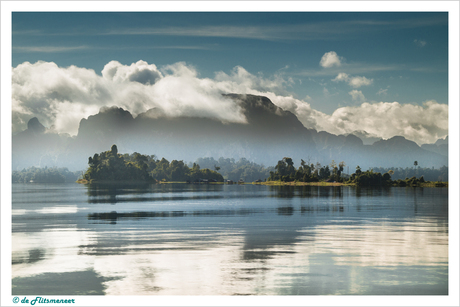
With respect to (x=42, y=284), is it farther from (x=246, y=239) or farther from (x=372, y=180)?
(x=372, y=180)

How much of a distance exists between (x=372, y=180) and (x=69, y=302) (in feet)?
526

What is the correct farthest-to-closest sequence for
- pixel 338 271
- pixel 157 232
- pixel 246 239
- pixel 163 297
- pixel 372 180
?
pixel 372 180 < pixel 157 232 < pixel 246 239 < pixel 338 271 < pixel 163 297

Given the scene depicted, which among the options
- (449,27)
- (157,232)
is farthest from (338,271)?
(449,27)

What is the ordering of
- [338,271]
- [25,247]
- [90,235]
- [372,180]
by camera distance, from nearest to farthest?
[338,271] → [25,247] → [90,235] → [372,180]

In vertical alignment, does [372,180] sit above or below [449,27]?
below

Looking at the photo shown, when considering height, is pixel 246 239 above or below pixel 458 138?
below

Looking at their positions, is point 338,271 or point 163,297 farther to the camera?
point 338,271

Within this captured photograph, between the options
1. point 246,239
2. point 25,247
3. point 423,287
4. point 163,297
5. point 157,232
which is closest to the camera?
point 163,297

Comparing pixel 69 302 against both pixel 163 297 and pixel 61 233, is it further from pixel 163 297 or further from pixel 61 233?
pixel 61 233

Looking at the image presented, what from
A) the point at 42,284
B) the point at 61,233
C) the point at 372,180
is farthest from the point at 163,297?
the point at 372,180

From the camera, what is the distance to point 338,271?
13672mm

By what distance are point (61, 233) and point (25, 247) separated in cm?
374

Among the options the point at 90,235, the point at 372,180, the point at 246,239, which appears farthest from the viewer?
the point at 372,180

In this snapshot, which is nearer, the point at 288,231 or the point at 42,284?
the point at 42,284
